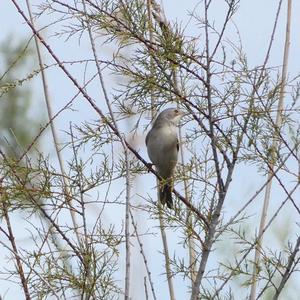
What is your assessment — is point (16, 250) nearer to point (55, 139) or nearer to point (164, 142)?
point (55, 139)

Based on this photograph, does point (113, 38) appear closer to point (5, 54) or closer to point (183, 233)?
point (183, 233)

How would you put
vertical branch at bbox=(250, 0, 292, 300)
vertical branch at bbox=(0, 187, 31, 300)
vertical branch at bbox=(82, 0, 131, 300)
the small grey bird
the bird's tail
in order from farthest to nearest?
the small grey bird
the bird's tail
vertical branch at bbox=(250, 0, 292, 300)
vertical branch at bbox=(0, 187, 31, 300)
vertical branch at bbox=(82, 0, 131, 300)

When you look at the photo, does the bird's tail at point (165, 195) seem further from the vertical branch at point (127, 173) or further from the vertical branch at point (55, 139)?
the vertical branch at point (127, 173)

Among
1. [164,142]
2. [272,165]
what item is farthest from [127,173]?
[164,142]

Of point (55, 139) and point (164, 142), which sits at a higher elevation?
point (164, 142)

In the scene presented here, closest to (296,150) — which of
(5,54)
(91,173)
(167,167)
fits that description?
(91,173)

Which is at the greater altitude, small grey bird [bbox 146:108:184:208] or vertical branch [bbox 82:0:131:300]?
small grey bird [bbox 146:108:184:208]

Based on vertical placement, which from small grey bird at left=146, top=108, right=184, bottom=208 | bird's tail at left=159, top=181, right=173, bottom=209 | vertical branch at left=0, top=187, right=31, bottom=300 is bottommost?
vertical branch at left=0, top=187, right=31, bottom=300

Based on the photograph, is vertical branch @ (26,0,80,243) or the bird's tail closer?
vertical branch @ (26,0,80,243)

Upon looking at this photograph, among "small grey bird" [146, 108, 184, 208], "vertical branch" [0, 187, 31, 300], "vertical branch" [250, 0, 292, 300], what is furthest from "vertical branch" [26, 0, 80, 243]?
"small grey bird" [146, 108, 184, 208]

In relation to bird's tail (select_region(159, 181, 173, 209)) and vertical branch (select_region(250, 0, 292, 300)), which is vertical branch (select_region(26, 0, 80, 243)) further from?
vertical branch (select_region(250, 0, 292, 300))

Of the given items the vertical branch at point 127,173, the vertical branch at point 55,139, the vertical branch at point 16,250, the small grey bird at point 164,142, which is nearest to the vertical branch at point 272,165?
the vertical branch at point 127,173

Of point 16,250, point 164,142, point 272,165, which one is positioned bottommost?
point 16,250

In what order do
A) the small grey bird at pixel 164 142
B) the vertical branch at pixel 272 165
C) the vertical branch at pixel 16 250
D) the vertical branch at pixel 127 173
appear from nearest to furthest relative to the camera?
the vertical branch at pixel 127 173
the vertical branch at pixel 16 250
the vertical branch at pixel 272 165
the small grey bird at pixel 164 142
